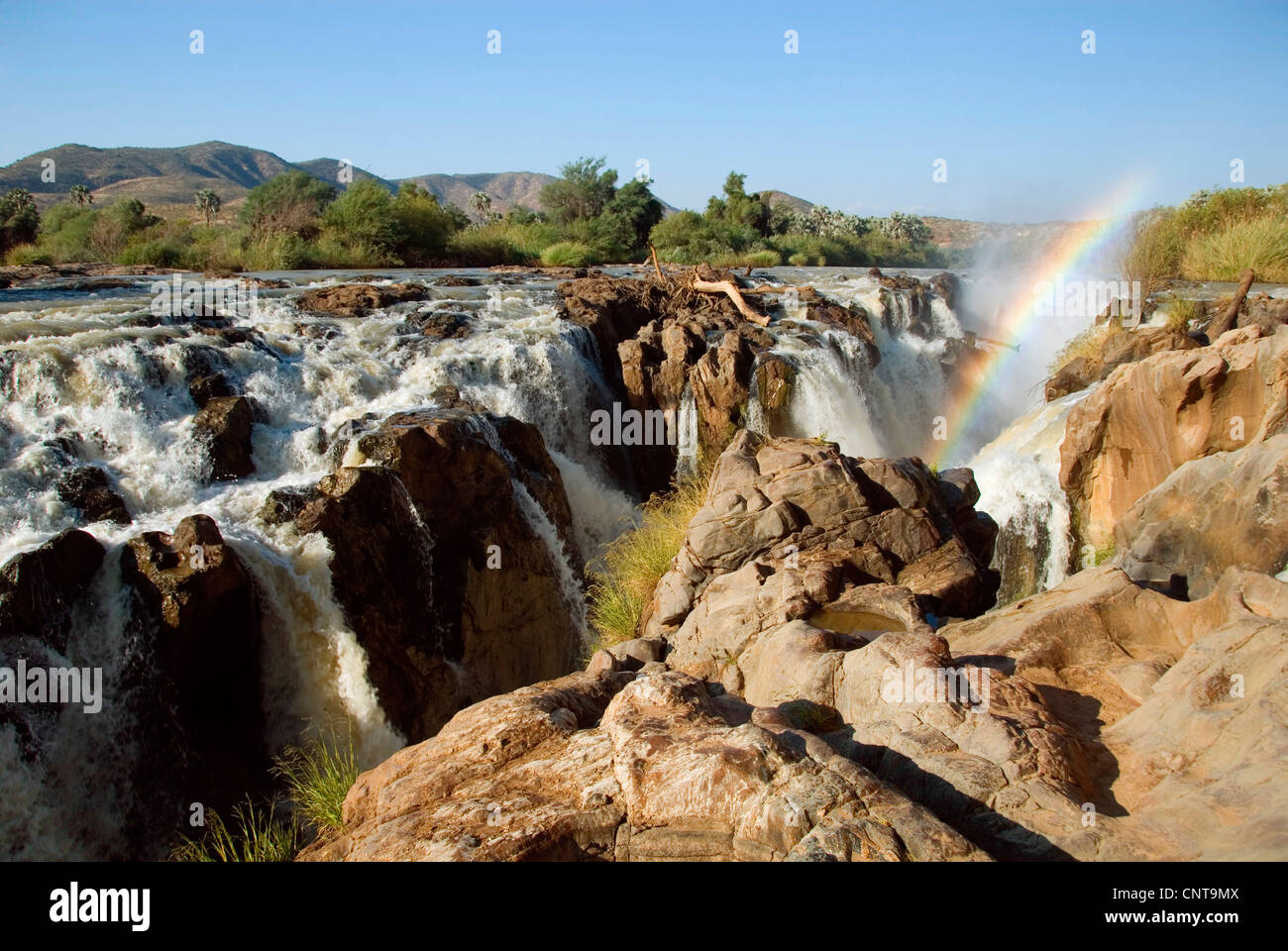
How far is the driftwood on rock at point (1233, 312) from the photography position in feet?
42.5

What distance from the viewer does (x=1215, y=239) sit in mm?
21781

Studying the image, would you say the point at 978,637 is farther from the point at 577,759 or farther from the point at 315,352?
the point at 315,352

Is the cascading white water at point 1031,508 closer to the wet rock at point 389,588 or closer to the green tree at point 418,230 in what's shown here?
the wet rock at point 389,588

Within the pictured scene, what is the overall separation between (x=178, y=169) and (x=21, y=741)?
120746 millimetres

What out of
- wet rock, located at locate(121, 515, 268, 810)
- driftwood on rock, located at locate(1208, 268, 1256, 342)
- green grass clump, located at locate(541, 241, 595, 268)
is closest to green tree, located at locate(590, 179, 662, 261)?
green grass clump, located at locate(541, 241, 595, 268)

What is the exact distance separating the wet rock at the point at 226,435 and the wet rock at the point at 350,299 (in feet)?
17.6

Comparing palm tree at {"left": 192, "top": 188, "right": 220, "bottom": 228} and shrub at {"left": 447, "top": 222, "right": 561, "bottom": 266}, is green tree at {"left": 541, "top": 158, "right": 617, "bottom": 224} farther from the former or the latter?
palm tree at {"left": 192, "top": 188, "right": 220, "bottom": 228}

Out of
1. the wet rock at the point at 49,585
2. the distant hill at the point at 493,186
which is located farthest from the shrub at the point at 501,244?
the distant hill at the point at 493,186

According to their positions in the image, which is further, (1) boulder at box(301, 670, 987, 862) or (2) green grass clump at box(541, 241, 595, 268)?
(2) green grass clump at box(541, 241, 595, 268)

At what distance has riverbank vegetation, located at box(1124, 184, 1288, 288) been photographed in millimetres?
20281

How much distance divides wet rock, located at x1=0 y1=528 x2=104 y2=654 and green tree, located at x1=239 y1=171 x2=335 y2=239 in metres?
22.3

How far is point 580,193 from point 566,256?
37.8ft
